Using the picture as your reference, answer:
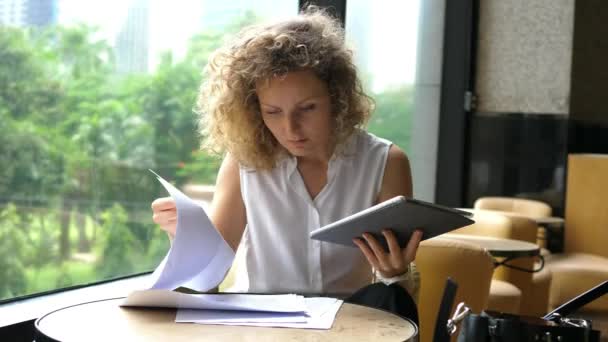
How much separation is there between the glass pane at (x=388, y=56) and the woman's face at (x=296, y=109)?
280 centimetres

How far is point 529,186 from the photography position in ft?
21.3

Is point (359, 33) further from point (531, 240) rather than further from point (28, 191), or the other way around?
point (28, 191)

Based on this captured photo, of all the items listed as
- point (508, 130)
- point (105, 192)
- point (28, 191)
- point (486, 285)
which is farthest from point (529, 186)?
point (28, 191)

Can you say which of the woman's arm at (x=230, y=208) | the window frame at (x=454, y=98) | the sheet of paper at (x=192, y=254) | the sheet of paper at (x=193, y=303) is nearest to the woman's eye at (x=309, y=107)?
the woman's arm at (x=230, y=208)

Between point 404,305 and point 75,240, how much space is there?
4.68 ft

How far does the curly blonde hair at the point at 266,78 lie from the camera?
250cm

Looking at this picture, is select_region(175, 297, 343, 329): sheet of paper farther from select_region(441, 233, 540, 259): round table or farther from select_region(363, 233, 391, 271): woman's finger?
select_region(441, 233, 540, 259): round table

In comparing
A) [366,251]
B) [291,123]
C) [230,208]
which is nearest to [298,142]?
[291,123]

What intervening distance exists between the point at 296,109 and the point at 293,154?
0.19 meters

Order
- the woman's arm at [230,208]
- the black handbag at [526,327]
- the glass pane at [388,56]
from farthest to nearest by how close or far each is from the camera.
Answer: the glass pane at [388,56] → the woman's arm at [230,208] → the black handbag at [526,327]

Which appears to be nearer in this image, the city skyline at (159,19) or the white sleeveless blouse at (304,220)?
the white sleeveless blouse at (304,220)

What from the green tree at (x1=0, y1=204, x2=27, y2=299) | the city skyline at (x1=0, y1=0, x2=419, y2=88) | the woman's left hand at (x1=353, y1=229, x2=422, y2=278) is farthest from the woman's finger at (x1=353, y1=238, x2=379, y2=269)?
the green tree at (x1=0, y1=204, x2=27, y2=299)

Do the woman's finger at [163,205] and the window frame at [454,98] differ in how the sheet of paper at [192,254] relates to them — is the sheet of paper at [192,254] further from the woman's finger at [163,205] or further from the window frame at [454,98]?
the window frame at [454,98]

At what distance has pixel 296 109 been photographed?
246 cm
